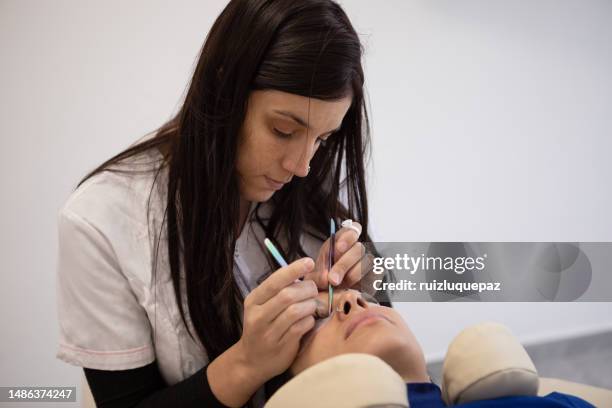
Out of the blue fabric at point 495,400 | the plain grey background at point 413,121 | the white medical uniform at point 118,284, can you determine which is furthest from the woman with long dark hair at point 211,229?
the plain grey background at point 413,121

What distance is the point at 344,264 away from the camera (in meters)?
1.00

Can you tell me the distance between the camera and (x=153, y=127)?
6.11ft

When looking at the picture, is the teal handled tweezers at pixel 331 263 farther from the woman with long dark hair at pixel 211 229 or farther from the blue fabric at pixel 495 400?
the blue fabric at pixel 495 400

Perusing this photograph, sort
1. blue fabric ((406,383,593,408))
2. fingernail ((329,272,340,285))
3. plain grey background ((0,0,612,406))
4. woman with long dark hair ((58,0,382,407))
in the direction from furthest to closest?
1. plain grey background ((0,0,612,406))
2. fingernail ((329,272,340,285))
3. woman with long dark hair ((58,0,382,407))
4. blue fabric ((406,383,593,408))

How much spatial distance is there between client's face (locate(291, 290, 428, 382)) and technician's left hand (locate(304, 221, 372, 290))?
0.04 meters

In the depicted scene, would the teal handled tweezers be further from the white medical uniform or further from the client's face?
the white medical uniform

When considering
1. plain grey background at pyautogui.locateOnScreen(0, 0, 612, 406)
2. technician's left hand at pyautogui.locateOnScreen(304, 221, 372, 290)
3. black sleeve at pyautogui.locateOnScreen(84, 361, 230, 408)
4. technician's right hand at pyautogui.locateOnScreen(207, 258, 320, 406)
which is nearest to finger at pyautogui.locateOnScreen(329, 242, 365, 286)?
technician's left hand at pyautogui.locateOnScreen(304, 221, 372, 290)

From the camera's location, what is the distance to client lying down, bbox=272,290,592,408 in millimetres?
898

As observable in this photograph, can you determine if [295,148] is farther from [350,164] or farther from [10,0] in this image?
[10,0]

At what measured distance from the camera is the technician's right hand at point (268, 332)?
82 centimetres

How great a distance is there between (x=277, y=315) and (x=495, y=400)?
31 centimetres

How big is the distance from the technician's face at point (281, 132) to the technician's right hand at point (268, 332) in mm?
203

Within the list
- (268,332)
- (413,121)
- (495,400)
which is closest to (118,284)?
(268,332)

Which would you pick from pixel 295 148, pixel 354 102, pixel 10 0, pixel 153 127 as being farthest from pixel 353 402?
pixel 10 0
